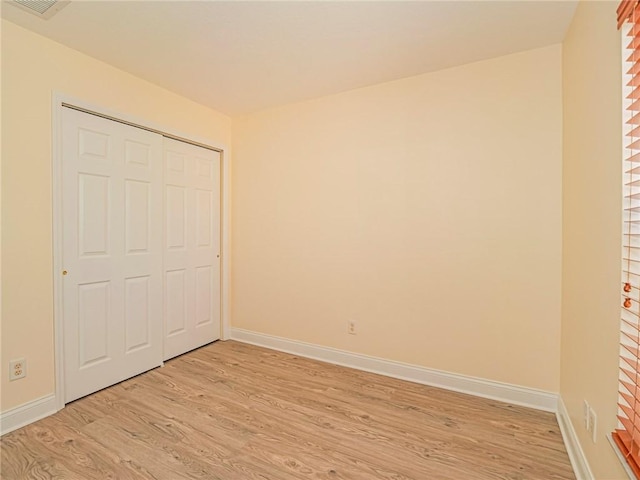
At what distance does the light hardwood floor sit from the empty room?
0.7 inches

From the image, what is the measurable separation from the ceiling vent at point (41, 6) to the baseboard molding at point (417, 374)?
298 centimetres

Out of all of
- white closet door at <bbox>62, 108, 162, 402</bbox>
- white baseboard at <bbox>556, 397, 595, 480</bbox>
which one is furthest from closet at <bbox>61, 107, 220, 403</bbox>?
white baseboard at <bbox>556, 397, 595, 480</bbox>

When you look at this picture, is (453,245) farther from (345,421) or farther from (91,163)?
(91,163)

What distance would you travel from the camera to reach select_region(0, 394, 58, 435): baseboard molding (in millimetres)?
1902

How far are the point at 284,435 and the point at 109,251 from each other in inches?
74.6

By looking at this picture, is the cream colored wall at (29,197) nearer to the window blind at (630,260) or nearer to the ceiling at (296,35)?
the ceiling at (296,35)

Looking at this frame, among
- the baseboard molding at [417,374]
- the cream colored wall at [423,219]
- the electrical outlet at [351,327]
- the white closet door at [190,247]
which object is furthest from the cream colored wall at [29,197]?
the electrical outlet at [351,327]

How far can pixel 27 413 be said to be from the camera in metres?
2.00

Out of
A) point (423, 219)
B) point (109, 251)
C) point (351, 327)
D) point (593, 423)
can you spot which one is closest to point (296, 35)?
point (423, 219)

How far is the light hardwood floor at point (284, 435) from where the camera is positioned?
1.63 m

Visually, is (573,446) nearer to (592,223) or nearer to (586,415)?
(586,415)

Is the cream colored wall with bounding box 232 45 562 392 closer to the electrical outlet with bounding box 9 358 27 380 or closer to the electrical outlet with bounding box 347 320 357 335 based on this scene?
the electrical outlet with bounding box 347 320 357 335

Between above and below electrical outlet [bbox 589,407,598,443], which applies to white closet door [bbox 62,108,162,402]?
above

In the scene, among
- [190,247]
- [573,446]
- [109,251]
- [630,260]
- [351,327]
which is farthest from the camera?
[190,247]
